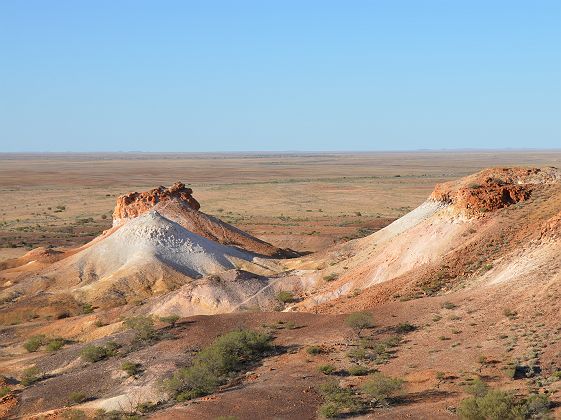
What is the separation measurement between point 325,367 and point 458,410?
5177 millimetres

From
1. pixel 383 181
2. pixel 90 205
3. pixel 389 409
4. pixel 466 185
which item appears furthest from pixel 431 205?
pixel 383 181

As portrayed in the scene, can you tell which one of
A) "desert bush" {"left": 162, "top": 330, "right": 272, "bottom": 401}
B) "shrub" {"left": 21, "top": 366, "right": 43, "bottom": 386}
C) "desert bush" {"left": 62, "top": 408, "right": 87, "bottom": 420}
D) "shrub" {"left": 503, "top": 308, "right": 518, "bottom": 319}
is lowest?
"shrub" {"left": 21, "top": 366, "right": 43, "bottom": 386}

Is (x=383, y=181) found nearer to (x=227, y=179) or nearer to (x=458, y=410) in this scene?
(x=227, y=179)

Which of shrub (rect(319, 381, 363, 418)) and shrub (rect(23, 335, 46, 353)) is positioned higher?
shrub (rect(319, 381, 363, 418))

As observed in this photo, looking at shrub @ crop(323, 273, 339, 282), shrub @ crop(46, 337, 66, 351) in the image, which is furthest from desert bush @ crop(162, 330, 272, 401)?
shrub @ crop(323, 273, 339, 282)

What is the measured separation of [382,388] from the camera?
21.2 m

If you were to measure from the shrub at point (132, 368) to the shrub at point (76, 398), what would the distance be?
1.58 m

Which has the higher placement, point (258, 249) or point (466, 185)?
point (466, 185)

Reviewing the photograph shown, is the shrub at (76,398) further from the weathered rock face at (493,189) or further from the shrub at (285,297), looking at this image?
the weathered rock face at (493,189)

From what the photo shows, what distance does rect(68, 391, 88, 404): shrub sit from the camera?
24.3 meters

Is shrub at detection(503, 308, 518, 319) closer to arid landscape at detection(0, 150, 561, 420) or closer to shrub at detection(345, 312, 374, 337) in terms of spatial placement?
arid landscape at detection(0, 150, 561, 420)

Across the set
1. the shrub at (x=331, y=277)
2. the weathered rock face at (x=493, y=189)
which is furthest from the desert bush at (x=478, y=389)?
the shrub at (x=331, y=277)

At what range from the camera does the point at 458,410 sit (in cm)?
1944

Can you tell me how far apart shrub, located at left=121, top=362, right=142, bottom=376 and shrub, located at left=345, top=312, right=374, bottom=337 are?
22.7 feet
